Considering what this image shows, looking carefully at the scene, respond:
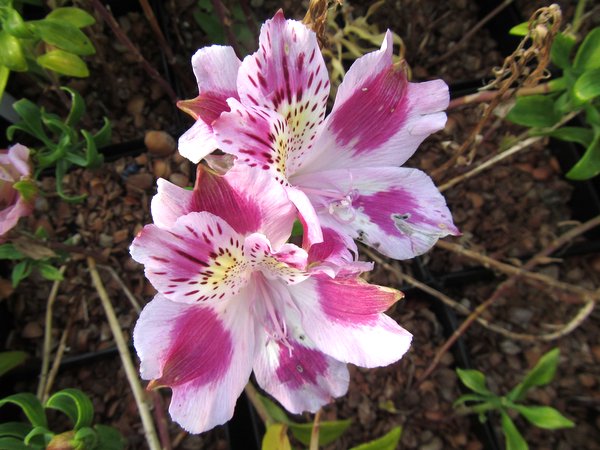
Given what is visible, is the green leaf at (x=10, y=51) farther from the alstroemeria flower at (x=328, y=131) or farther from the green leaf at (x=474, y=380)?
the green leaf at (x=474, y=380)

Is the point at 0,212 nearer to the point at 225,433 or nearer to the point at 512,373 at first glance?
the point at 225,433

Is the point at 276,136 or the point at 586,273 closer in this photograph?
the point at 276,136

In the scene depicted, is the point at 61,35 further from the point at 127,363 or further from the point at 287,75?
the point at 127,363

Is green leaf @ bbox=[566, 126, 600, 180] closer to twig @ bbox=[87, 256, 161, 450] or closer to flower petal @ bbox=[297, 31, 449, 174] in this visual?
flower petal @ bbox=[297, 31, 449, 174]

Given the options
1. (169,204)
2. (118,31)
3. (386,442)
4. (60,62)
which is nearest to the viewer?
(169,204)

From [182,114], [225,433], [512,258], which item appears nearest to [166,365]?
[225,433]

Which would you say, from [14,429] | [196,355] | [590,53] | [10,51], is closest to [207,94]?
[196,355]

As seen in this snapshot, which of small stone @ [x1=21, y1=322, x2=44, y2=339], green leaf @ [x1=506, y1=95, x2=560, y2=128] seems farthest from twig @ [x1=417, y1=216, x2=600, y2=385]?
small stone @ [x1=21, y1=322, x2=44, y2=339]
